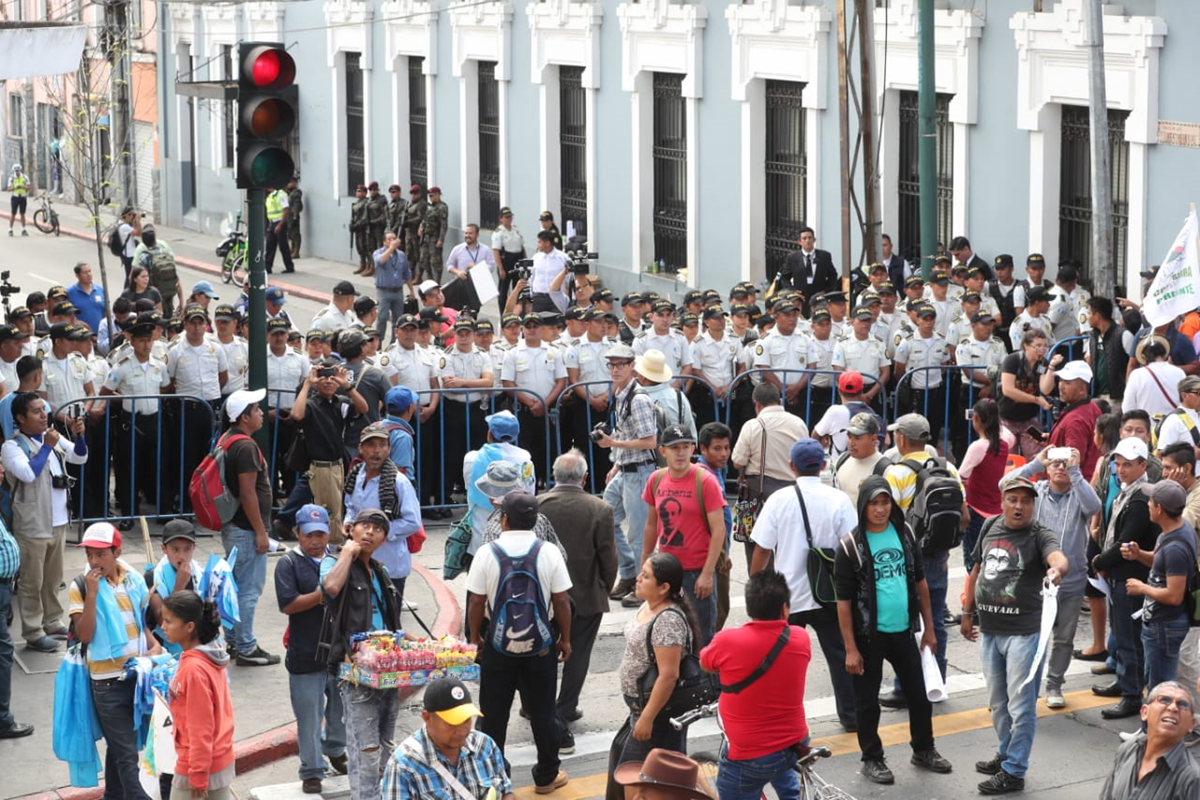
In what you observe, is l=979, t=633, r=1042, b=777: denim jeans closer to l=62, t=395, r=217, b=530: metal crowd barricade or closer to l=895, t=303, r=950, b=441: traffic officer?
l=895, t=303, r=950, b=441: traffic officer

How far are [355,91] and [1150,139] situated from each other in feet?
65.2

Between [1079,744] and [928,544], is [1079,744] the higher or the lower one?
the lower one

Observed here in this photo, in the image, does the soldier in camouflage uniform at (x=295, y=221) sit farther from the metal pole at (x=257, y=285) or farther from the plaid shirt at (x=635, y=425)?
the metal pole at (x=257, y=285)

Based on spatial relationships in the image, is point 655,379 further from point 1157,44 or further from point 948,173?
point 948,173

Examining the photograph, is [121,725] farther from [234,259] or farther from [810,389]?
[234,259]

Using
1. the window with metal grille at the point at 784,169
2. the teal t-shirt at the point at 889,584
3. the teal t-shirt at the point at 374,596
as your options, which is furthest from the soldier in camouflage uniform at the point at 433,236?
the teal t-shirt at the point at 889,584

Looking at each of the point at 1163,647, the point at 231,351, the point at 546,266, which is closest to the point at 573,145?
the point at 546,266

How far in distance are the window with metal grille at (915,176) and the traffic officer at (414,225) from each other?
31.7ft

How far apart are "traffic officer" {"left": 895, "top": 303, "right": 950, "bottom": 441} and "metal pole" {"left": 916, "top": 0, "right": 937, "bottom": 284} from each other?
250 centimetres

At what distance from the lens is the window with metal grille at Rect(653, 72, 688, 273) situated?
86.7 ft

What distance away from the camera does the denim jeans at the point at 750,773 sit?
855 centimetres

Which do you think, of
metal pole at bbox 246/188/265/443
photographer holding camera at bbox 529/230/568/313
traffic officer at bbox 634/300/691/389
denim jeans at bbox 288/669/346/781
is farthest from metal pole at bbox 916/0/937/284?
denim jeans at bbox 288/669/346/781

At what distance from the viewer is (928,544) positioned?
35.3 feet

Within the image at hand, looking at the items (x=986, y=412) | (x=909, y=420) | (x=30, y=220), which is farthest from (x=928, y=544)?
(x=30, y=220)
